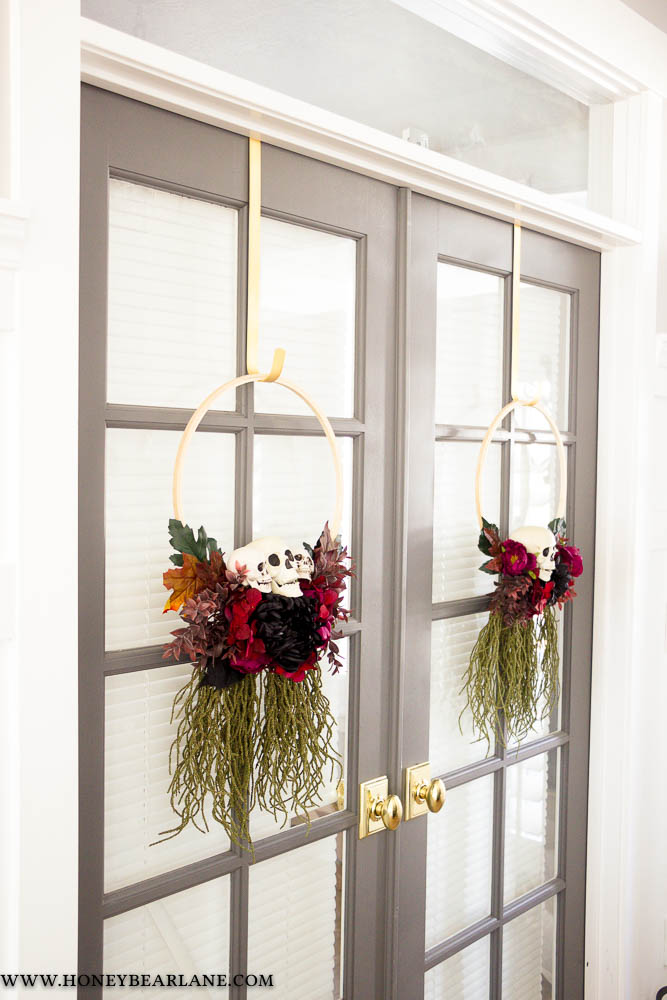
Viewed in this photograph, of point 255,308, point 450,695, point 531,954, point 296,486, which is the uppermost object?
point 255,308

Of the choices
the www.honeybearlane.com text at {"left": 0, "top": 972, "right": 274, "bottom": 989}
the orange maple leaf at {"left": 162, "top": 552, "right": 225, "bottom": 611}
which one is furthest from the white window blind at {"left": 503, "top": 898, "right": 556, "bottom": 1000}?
the orange maple leaf at {"left": 162, "top": 552, "right": 225, "bottom": 611}

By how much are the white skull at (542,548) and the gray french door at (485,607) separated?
13cm

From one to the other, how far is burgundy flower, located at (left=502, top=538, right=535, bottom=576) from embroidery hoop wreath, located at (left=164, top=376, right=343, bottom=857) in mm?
439

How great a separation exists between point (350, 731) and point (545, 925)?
0.85m

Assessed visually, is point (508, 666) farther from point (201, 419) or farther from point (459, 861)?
point (201, 419)

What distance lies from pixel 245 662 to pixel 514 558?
652mm

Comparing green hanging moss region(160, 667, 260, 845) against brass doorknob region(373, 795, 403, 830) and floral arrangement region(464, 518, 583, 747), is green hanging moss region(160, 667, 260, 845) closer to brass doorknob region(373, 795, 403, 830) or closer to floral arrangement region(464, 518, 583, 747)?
brass doorknob region(373, 795, 403, 830)

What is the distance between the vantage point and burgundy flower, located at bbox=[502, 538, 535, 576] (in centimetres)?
155

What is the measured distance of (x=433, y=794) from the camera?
5.05ft

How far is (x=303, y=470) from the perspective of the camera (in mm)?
1354

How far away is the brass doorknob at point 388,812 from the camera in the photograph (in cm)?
147

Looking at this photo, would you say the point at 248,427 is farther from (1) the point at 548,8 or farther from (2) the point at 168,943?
(1) the point at 548,8

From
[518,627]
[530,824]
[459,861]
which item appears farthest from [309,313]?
[530,824]

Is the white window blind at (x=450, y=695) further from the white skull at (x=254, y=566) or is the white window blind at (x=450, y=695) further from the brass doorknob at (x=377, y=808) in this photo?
the white skull at (x=254, y=566)
